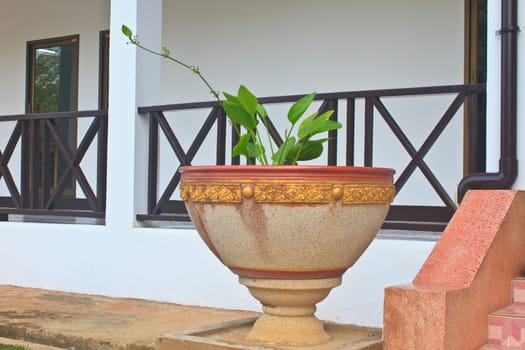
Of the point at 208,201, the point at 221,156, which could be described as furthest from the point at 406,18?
the point at 208,201

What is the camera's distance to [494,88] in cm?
517

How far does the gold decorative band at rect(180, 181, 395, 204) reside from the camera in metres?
3.50

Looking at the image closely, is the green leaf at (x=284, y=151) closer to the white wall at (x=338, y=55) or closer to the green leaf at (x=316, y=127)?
the green leaf at (x=316, y=127)

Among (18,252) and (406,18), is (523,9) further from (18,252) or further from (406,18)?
(18,252)

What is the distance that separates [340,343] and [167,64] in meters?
6.45

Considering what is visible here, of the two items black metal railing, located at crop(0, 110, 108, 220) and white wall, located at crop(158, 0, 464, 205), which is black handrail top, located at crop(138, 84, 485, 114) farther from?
white wall, located at crop(158, 0, 464, 205)

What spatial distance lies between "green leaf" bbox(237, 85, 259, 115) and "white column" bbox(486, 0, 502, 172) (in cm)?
199

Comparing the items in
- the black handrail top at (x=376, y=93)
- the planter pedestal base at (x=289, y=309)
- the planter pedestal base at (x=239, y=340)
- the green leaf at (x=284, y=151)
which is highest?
the black handrail top at (x=376, y=93)

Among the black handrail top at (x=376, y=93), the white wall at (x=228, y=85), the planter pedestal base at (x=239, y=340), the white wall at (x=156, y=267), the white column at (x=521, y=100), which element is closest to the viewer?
the planter pedestal base at (x=239, y=340)

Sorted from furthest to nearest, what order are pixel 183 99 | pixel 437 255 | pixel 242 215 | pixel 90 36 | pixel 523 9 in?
pixel 90 36 < pixel 183 99 < pixel 523 9 < pixel 437 255 < pixel 242 215

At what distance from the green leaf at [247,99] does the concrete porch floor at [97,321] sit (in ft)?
3.73

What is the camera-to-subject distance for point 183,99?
953cm

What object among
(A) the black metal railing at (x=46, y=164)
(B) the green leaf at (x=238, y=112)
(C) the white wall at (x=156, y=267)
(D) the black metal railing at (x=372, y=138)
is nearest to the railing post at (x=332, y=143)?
(D) the black metal railing at (x=372, y=138)

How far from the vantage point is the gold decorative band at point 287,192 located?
138 inches
